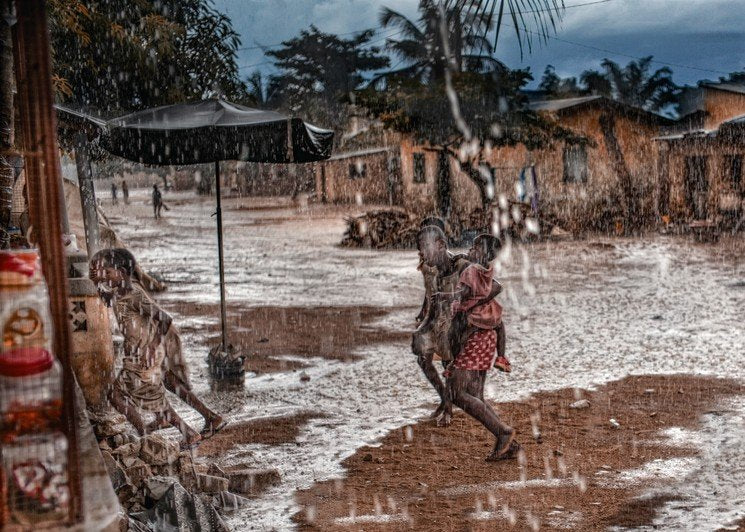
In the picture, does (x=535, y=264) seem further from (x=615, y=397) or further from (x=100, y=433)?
(x=100, y=433)

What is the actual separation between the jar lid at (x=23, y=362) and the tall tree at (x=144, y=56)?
9.38m

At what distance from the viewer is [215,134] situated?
7.37 meters

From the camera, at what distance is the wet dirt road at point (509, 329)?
5.80 meters

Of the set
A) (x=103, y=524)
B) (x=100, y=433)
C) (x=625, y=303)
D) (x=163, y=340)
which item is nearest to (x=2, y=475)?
(x=103, y=524)

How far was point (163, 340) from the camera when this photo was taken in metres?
5.57

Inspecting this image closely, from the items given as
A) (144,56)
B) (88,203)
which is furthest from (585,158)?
(88,203)

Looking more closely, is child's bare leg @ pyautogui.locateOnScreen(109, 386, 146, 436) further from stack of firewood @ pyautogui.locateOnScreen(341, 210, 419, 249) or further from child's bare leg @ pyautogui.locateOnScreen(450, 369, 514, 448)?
stack of firewood @ pyautogui.locateOnScreen(341, 210, 419, 249)

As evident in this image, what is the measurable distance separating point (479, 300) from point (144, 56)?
28.9ft

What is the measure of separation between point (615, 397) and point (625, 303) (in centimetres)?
543

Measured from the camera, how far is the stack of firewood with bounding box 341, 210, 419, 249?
2250cm

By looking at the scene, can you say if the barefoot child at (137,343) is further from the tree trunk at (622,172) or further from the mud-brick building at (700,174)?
the mud-brick building at (700,174)

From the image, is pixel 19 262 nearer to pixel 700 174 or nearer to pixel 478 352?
pixel 478 352

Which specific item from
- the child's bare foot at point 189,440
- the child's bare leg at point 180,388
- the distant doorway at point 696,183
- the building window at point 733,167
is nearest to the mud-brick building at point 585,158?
the distant doorway at point 696,183

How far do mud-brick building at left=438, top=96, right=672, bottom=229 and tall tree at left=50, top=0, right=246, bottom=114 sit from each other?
17408 millimetres
